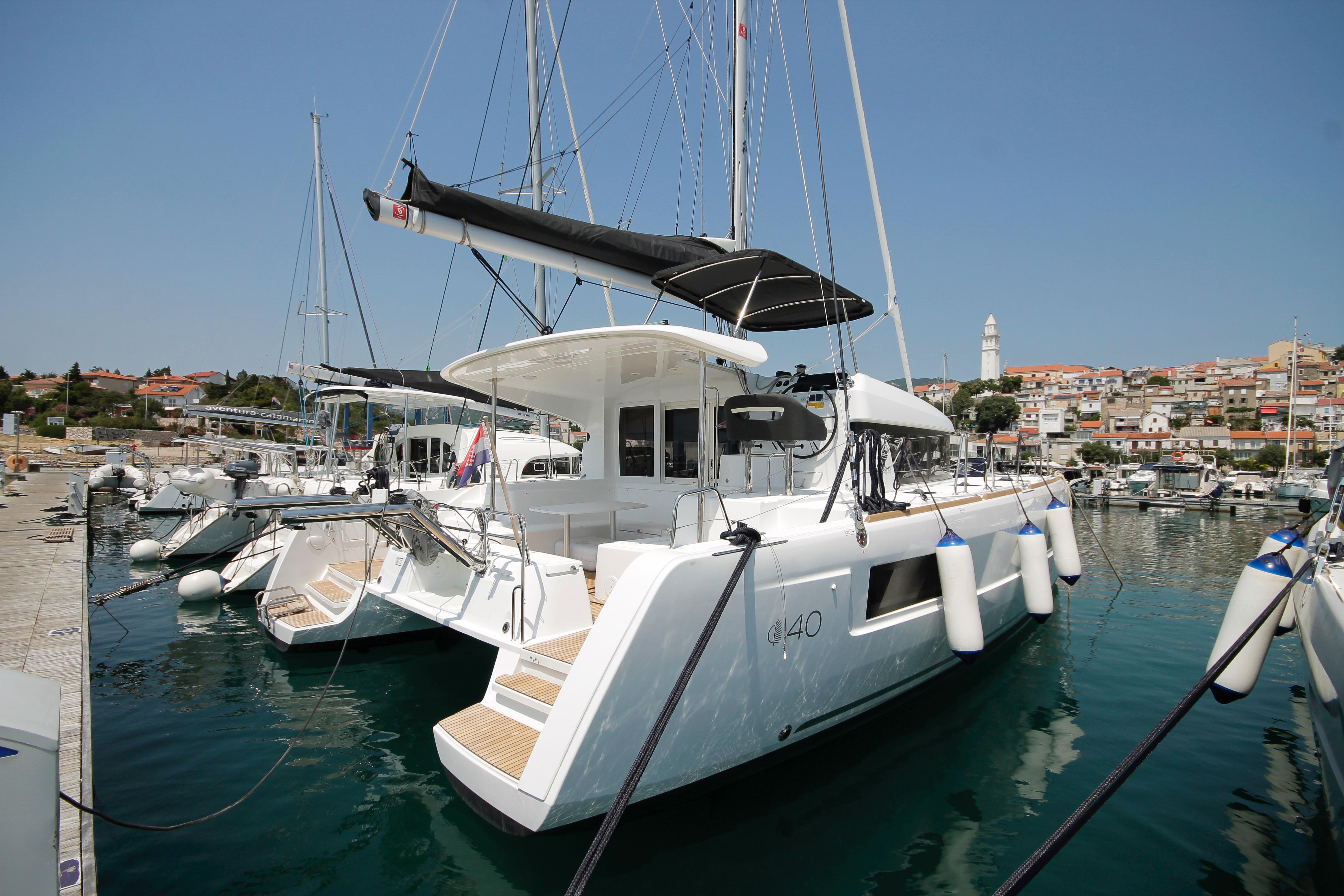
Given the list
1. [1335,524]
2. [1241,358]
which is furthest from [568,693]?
[1241,358]

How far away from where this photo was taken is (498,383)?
6137 mm

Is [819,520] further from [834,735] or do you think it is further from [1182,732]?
[1182,732]

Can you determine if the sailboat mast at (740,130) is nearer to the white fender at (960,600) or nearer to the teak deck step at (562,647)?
the white fender at (960,600)

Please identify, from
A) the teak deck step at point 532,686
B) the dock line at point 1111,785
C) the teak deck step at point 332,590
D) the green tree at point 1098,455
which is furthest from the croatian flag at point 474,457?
the green tree at point 1098,455

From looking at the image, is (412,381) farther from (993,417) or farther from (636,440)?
(993,417)

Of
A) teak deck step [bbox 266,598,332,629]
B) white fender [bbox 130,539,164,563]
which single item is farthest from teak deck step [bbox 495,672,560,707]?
white fender [bbox 130,539,164,563]

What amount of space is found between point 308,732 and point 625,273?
4736 millimetres

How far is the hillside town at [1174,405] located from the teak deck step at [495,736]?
1504cm

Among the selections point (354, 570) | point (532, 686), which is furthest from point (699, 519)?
point (354, 570)

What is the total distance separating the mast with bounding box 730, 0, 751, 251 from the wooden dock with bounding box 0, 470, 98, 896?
6.25m

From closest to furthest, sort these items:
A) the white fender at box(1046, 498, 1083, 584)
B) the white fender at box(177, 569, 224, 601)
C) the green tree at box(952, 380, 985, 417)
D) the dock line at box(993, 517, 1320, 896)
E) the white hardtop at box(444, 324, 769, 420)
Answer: the dock line at box(993, 517, 1320, 896) → the white hardtop at box(444, 324, 769, 420) → the white fender at box(1046, 498, 1083, 584) → the white fender at box(177, 569, 224, 601) → the green tree at box(952, 380, 985, 417)

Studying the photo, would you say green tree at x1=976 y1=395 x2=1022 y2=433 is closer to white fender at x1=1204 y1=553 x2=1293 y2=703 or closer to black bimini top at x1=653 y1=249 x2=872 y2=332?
black bimini top at x1=653 y1=249 x2=872 y2=332

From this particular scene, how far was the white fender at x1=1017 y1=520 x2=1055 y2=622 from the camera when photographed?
588cm

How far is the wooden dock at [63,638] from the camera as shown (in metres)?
2.97
